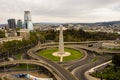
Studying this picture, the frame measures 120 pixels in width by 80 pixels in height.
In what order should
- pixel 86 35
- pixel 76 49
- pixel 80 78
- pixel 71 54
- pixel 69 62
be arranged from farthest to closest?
pixel 86 35 < pixel 76 49 < pixel 71 54 < pixel 69 62 < pixel 80 78

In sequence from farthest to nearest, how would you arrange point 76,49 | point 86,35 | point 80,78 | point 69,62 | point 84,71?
point 86,35 < point 76,49 < point 69,62 < point 84,71 < point 80,78

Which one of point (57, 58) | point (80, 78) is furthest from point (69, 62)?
point (80, 78)

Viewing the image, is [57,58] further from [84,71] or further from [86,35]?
[86,35]

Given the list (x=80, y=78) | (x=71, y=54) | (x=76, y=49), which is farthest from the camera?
(x=76, y=49)

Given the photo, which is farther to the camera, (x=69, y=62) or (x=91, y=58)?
(x=91, y=58)

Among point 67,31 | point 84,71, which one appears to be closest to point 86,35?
point 67,31

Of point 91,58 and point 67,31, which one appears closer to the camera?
point 91,58

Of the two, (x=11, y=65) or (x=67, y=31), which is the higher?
(x=67, y=31)

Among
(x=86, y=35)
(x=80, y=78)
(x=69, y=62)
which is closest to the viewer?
(x=80, y=78)

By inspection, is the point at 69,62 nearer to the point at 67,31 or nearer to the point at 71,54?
the point at 71,54
